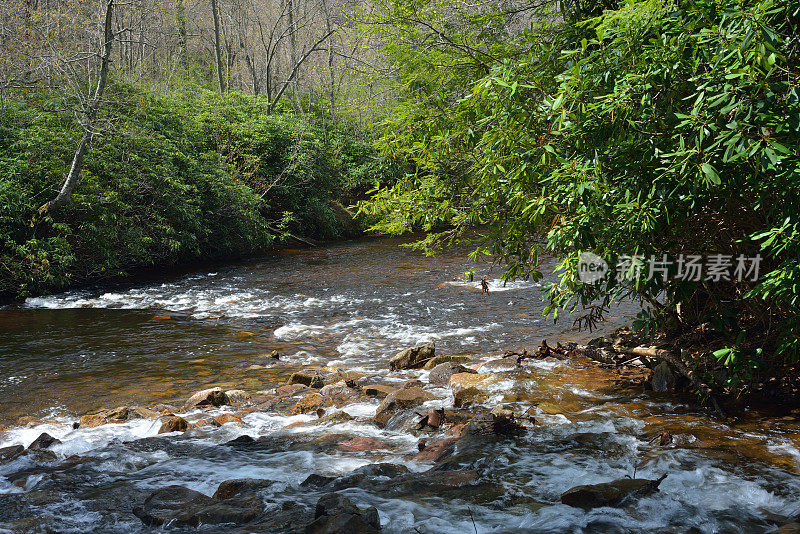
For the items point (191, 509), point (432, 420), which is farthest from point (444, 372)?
point (191, 509)

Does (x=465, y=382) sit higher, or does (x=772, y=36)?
(x=772, y=36)

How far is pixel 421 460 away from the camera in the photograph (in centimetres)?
475

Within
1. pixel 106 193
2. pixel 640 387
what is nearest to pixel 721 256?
pixel 640 387

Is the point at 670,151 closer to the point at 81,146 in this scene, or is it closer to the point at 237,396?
the point at 237,396

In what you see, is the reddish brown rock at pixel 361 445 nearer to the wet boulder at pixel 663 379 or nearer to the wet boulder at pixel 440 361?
the wet boulder at pixel 440 361

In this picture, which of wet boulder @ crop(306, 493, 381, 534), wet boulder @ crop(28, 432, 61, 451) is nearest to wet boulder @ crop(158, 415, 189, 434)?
wet boulder @ crop(28, 432, 61, 451)

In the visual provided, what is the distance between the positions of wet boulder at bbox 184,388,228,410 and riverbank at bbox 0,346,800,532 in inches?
0.7

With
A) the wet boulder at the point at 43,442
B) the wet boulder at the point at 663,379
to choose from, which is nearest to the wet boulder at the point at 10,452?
the wet boulder at the point at 43,442

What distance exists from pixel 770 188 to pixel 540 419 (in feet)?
9.22

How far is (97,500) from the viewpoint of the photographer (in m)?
4.09

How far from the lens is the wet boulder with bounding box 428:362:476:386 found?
6902 millimetres

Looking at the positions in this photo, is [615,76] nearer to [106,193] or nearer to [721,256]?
[721,256]

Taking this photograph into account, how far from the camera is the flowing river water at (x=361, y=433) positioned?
381 cm

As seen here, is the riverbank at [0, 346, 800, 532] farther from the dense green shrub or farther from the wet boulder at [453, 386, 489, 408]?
the dense green shrub
